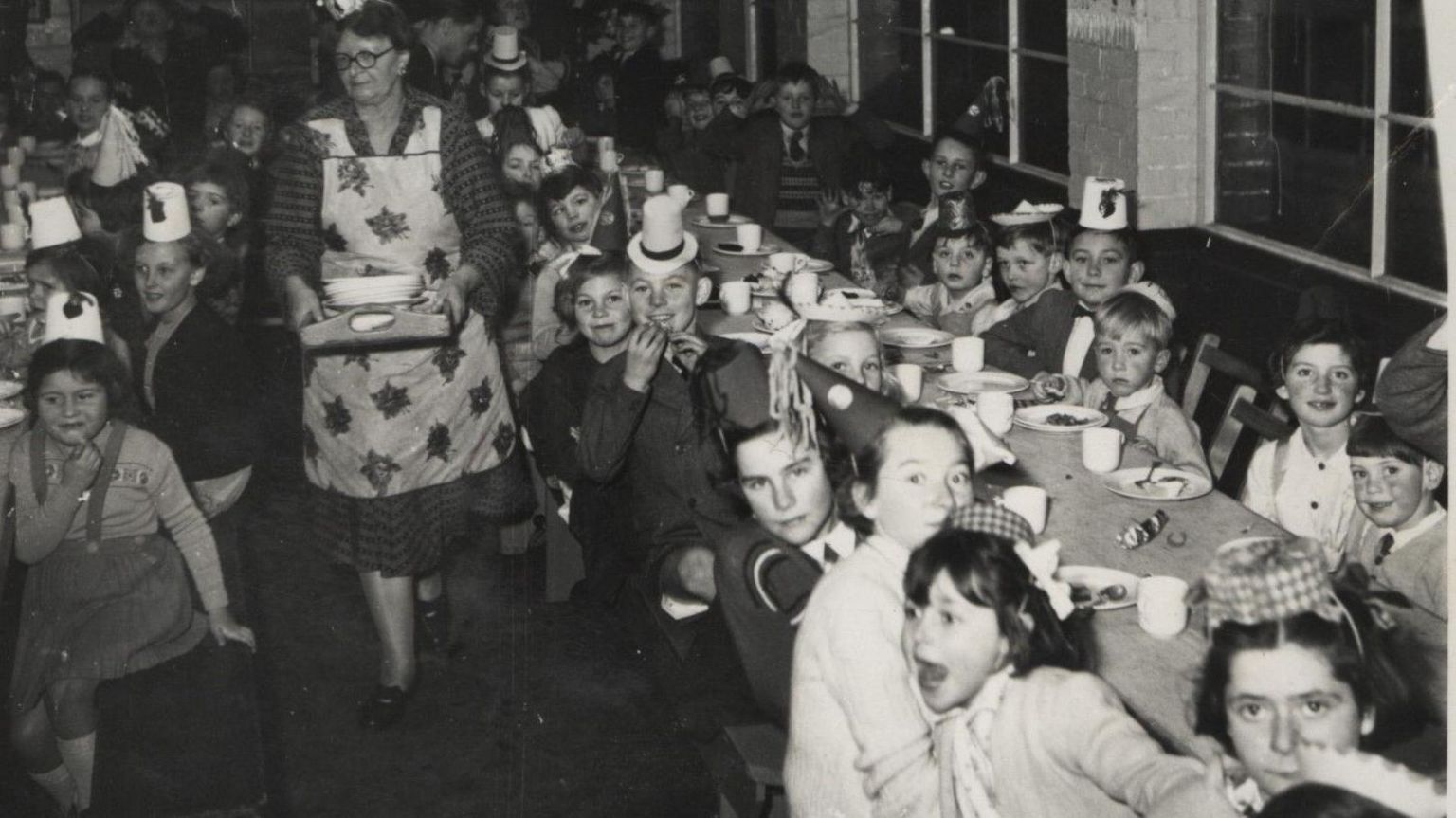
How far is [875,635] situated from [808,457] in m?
0.45

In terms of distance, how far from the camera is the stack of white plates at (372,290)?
3.41m

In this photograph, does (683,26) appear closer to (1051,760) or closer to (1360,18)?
(1360,18)

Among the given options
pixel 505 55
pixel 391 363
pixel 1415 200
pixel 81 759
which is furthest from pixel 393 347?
pixel 1415 200

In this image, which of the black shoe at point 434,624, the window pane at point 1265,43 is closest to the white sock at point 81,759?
the black shoe at point 434,624

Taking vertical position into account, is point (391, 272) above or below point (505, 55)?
below

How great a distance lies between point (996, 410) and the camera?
11.6 feet

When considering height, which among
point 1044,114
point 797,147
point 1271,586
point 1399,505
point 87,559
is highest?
point 1044,114

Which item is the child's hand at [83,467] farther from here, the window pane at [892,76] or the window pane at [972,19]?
the window pane at [892,76]

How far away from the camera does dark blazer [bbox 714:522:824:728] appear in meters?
2.44

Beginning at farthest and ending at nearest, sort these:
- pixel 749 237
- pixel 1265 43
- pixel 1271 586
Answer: pixel 749 237, pixel 1265 43, pixel 1271 586

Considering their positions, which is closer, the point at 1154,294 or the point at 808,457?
the point at 808,457

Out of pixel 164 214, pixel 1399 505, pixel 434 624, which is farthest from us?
pixel 434 624

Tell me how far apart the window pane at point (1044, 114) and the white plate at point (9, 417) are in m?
4.05

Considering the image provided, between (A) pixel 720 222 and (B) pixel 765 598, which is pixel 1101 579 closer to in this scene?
(B) pixel 765 598
